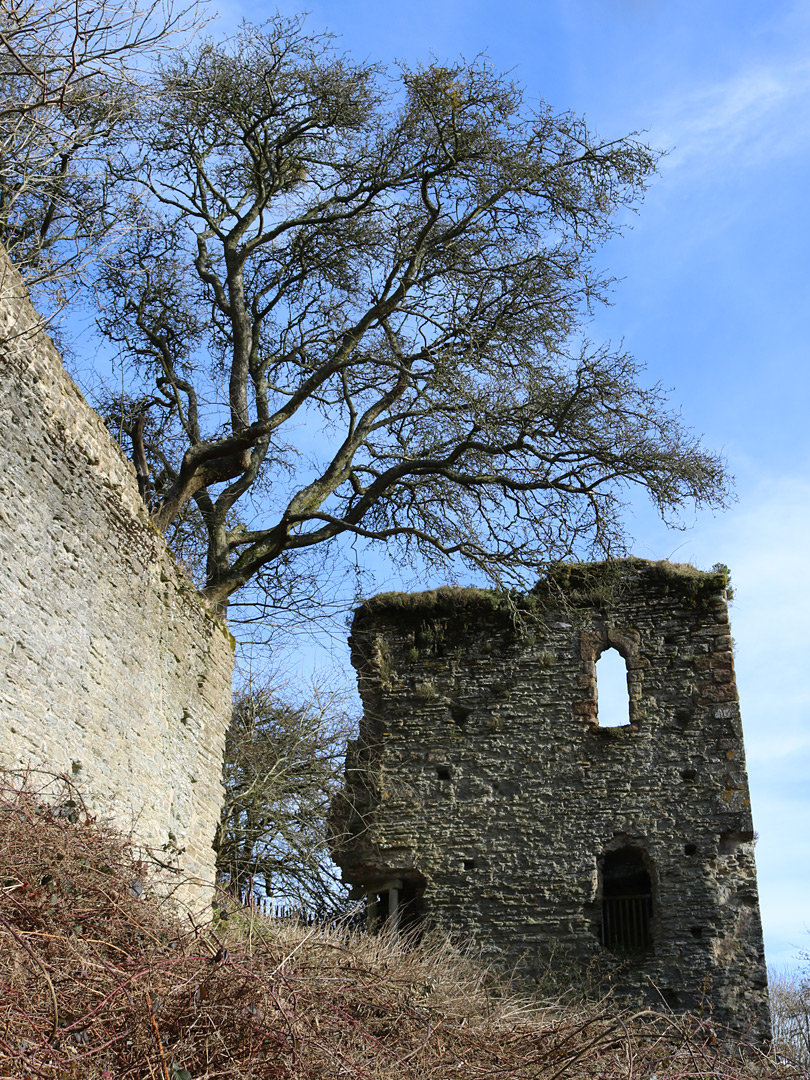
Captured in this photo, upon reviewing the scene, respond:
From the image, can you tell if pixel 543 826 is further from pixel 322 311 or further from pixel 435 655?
pixel 322 311

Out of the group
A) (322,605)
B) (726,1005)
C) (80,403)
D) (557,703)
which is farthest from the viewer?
(557,703)

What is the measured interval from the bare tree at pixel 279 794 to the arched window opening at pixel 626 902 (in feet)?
11.1

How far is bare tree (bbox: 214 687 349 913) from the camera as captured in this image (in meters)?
13.0

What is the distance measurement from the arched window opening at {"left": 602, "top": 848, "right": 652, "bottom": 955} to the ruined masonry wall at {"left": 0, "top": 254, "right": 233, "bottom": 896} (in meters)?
5.94

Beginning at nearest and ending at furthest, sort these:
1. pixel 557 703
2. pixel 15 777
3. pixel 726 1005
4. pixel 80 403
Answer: pixel 15 777, pixel 80 403, pixel 726 1005, pixel 557 703

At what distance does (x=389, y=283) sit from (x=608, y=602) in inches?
196

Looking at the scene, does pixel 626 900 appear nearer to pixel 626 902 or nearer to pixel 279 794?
pixel 626 902

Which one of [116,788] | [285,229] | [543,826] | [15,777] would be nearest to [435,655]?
[543,826]

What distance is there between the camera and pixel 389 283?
11930mm

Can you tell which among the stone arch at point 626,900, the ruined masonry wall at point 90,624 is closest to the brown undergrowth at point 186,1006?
the ruined masonry wall at point 90,624

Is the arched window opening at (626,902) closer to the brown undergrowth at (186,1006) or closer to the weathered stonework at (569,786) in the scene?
the weathered stonework at (569,786)

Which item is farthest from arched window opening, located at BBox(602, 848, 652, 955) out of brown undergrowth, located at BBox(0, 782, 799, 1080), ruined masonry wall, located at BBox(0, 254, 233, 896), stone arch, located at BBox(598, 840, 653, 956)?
brown undergrowth, located at BBox(0, 782, 799, 1080)

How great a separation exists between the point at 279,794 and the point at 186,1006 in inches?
375

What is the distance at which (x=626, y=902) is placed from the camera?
12.9 meters
